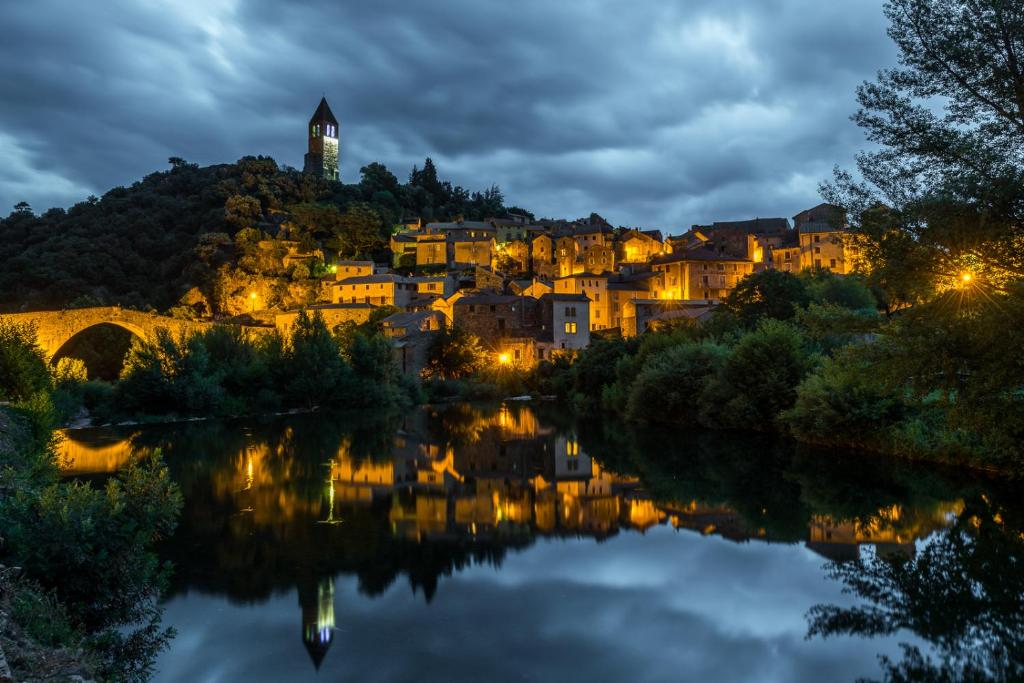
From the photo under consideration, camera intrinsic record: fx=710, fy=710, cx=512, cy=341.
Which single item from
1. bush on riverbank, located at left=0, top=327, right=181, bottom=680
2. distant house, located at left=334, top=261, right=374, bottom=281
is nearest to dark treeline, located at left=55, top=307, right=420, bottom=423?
bush on riverbank, located at left=0, top=327, right=181, bottom=680

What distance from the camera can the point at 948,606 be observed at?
7.87 metres

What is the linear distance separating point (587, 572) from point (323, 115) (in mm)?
125303

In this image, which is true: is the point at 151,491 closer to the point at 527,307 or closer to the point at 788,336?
the point at 788,336

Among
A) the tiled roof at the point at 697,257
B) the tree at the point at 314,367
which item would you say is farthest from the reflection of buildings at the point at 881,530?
the tiled roof at the point at 697,257

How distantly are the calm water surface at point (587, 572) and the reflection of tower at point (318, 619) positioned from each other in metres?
0.03

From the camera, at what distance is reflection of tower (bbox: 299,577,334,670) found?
6.60 meters

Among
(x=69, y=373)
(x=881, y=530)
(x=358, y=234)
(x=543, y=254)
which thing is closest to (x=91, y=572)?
(x=881, y=530)

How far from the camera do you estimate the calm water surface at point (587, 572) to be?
657cm

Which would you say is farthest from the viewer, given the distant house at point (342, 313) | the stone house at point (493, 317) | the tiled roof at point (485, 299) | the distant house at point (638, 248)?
the distant house at point (638, 248)

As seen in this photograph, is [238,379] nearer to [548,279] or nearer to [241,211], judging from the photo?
[548,279]

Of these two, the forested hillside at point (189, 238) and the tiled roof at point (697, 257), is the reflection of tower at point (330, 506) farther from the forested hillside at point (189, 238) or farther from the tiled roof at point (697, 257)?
the forested hillside at point (189, 238)

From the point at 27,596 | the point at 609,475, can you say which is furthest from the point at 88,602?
the point at 609,475

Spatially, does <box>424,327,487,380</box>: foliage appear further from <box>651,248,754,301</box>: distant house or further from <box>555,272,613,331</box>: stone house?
<box>651,248,754,301</box>: distant house

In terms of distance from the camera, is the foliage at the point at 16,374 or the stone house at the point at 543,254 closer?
the foliage at the point at 16,374
